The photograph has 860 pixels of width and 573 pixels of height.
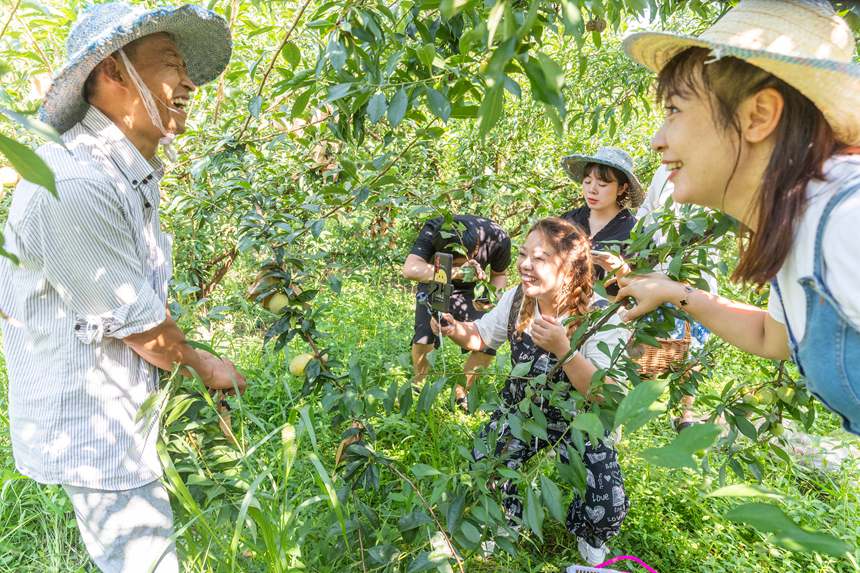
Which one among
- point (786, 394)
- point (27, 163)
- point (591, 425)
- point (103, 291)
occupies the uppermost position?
point (27, 163)

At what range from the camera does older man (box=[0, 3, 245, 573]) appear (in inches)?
43.9

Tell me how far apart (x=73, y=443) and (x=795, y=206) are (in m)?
1.46

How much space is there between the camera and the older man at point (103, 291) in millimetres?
1115

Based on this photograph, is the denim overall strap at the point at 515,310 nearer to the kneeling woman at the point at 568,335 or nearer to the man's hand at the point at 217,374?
the kneeling woman at the point at 568,335

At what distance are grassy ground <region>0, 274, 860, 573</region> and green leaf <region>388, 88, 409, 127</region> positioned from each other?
0.60 m

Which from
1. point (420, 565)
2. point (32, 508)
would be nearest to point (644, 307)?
point (420, 565)

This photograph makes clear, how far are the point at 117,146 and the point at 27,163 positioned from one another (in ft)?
2.97

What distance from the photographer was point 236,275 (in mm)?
4625

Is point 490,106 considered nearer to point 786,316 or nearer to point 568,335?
point 786,316

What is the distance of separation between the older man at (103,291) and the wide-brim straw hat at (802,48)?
44.8 inches

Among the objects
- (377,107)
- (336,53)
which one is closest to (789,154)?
(377,107)

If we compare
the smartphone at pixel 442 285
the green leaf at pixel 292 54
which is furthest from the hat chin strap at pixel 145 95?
the smartphone at pixel 442 285

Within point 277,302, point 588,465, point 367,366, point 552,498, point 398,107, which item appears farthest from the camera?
point 588,465

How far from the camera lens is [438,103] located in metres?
0.99
